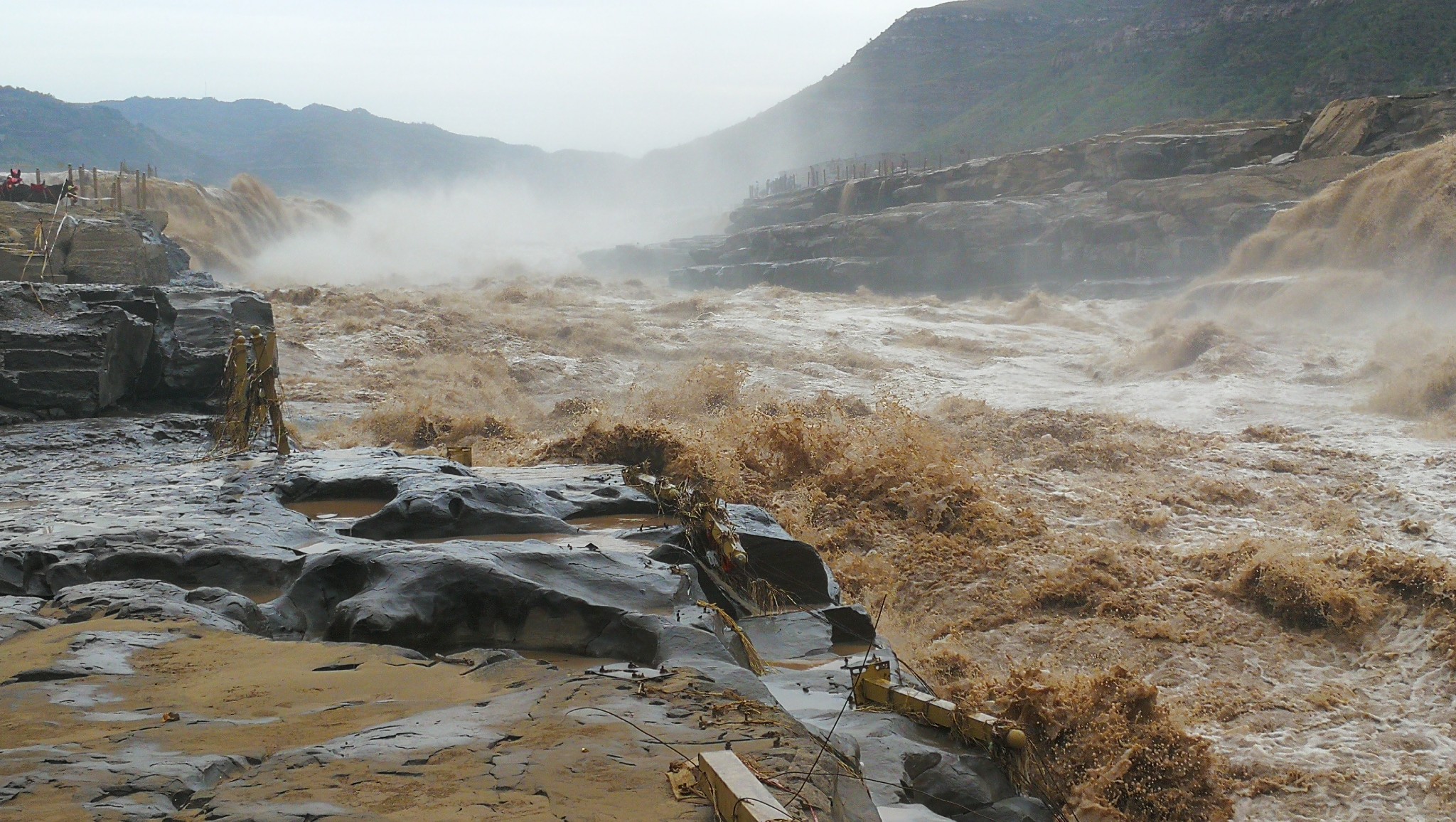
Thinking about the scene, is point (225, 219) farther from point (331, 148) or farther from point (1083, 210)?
point (331, 148)

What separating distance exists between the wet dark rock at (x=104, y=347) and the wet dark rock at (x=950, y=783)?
364 inches

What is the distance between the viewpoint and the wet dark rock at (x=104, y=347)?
10.0m

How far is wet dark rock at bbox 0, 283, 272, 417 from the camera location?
10.0 m

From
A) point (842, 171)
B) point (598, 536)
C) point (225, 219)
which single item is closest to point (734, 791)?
point (598, 536)

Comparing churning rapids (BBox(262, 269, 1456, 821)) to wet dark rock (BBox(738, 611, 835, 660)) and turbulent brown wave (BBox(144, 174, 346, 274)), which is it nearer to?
wet dark rock (BBox(738, 611, 835, 660))

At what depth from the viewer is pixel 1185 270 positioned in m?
31.3

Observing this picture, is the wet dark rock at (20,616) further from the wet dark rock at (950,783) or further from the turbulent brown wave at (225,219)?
the turbulent brown wave at (225,219)

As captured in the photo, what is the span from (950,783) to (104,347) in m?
9.67

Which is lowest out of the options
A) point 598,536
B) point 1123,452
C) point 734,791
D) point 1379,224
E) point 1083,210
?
point 1123,452

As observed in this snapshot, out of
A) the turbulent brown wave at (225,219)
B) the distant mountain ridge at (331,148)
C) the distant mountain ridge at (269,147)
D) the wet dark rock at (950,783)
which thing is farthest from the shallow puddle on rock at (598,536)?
the distant mountain ridge at (331,148)

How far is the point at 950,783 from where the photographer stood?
177 inches

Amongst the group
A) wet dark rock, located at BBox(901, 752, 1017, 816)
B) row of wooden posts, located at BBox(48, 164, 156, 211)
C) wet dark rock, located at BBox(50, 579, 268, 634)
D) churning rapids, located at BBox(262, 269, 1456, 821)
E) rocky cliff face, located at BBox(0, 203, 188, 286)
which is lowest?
churning rapids, located at BBox(262, 269, 1456, 821)

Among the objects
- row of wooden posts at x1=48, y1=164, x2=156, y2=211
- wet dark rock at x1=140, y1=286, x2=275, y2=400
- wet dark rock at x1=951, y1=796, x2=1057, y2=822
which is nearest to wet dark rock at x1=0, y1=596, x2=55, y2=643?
wet dark rock at x1=951, y1=796, x2=1057, y2=822

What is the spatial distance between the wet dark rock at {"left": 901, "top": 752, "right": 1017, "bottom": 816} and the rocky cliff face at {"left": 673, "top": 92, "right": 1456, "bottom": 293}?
28516 millimetres
